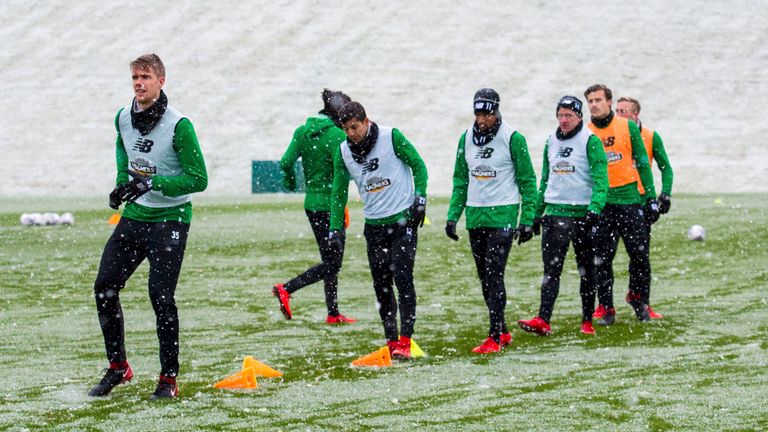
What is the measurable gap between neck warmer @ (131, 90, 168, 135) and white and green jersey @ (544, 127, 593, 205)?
3.52 meters

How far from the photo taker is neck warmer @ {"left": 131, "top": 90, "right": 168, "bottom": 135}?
21.9 feet

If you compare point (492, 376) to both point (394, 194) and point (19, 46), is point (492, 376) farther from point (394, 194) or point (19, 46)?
point (19, 46)

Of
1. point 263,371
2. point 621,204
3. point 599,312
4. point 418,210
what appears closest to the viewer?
point 263,371

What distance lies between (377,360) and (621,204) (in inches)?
115

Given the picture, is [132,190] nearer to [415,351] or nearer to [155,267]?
[155,267]

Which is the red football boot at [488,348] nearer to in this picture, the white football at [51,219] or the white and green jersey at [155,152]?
the white and green jersey at [155,152]

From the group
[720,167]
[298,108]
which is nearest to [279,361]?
[720,167]

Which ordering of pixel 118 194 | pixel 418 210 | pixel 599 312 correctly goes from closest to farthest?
pixel 118 194
pixel 418 210
pixel 599 312

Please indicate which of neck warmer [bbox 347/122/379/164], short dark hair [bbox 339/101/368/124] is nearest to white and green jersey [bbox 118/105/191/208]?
short dark hair [bbox 339/101/368/124]

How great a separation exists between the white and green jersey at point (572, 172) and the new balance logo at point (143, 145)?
11.7 feet

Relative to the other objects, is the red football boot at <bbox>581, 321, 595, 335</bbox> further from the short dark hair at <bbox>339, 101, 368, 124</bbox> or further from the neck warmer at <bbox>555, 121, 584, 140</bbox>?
the short dark hair at <bbox>339, 101, 368, 124</bbox>

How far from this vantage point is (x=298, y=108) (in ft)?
142

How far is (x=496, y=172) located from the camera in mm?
8617

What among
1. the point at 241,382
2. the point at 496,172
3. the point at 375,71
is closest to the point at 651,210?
the point at 496,172
